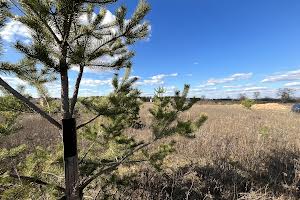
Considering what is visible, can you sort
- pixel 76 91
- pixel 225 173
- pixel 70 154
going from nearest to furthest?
pixel 70 154
pixel 76 91
pixel 225 173

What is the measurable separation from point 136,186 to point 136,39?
274cm

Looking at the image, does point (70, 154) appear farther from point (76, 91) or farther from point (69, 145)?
point (76, 91)

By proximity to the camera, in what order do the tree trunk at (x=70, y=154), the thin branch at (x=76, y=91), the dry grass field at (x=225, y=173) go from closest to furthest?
the tree trunk at (x=70, y=154)
the thin branch at (x=76, y=91)
the dry grass field at (x=225, y=173)

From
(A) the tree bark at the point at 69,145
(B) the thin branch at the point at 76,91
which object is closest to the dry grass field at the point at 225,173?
(B) the thin branch at the point at 76,91

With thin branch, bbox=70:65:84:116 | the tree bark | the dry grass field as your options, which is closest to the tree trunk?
the tree bark

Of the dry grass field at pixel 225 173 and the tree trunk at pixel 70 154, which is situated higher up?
the tree trunk at pixel 70 154

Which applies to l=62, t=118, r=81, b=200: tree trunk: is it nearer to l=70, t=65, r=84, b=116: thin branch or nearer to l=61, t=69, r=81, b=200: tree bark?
l=61, t=69, r=81, b=200: tree bark

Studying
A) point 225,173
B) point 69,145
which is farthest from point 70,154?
point 225,173

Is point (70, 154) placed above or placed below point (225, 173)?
above

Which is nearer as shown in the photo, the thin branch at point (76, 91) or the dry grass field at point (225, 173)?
the thin branch at point (76, 91)

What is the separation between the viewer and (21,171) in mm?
3771

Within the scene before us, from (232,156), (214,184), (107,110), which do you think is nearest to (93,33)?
(107,110)

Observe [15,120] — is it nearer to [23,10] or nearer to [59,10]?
[23,10]

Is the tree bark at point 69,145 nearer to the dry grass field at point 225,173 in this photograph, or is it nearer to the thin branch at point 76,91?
the thin branch at point 76,91
